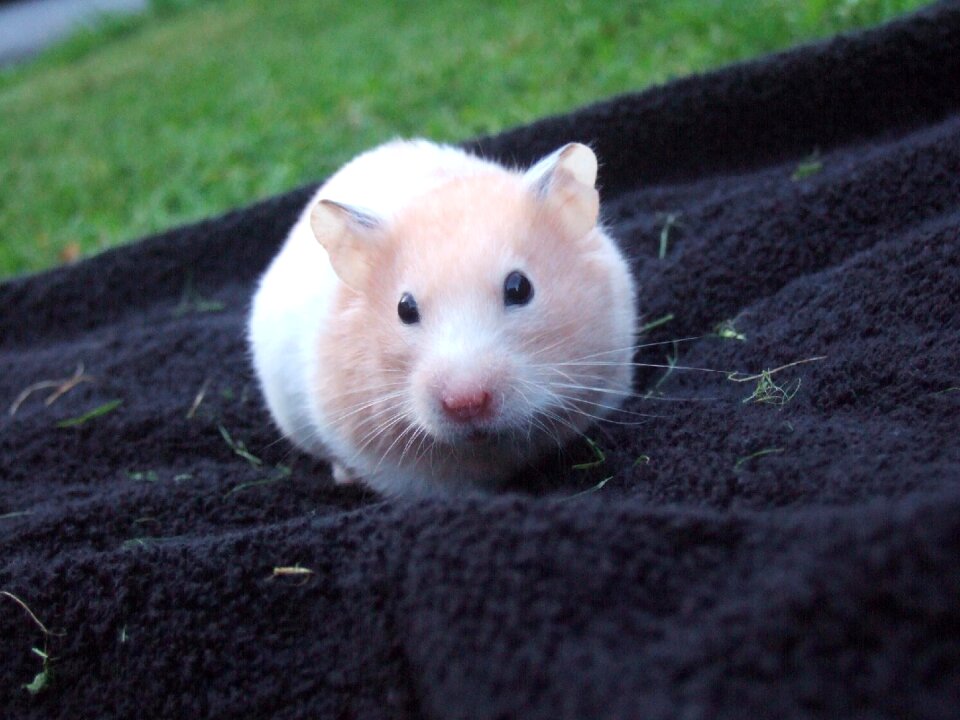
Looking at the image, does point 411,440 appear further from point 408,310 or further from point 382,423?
point 408,310

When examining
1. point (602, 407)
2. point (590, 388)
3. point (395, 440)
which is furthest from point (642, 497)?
point (395, 440)

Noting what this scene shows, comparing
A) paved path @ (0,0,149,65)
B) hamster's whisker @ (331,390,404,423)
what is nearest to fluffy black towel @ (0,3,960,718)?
hamster's whisker @ (331,390,404,423)

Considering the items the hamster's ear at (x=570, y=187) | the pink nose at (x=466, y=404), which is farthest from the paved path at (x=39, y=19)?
the pink nose at (x=466, y=404)

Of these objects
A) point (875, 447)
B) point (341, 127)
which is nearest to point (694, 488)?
point (875, 447)

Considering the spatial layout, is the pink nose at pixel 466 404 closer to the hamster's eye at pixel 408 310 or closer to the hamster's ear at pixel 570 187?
the hamster's eye at pixel 408 310

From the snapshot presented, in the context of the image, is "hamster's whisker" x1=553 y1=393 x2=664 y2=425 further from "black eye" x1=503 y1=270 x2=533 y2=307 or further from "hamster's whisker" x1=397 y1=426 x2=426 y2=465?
"hamster's whisker" x1=397 y1=426 x2=426 y2=465

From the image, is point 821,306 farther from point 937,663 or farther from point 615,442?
point 937,663

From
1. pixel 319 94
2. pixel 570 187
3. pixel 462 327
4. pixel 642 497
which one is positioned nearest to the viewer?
pixel 642 497
